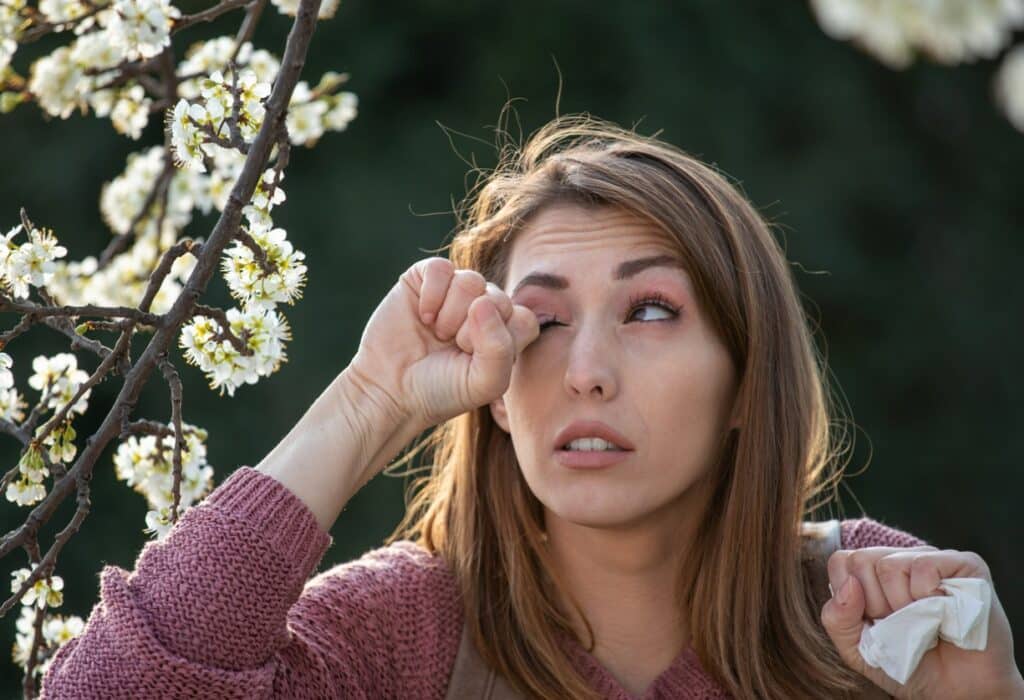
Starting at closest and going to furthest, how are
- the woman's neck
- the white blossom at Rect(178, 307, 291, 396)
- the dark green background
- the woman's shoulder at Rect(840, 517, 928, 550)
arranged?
the white blossom at Rect(178, 307, 291, 396), the woman's neck, the woman's shoulder at Rect(840, 517, 928, 550), the dark green background

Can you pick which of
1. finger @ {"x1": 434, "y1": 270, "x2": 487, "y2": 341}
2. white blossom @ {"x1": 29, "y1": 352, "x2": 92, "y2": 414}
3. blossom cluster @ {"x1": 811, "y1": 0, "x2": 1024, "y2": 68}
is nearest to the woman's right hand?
finger @ {"x1": 434, "y1": 270, "x2": 487, "y2": 341}

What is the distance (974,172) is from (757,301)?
15.3ft

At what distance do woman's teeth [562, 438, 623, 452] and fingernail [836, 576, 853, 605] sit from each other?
0.34m

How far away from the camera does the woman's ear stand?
207 centimetres

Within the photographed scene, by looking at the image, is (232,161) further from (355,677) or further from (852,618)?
(852,618)

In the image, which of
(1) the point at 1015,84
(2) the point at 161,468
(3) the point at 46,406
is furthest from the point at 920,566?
(3) the point at 46,406

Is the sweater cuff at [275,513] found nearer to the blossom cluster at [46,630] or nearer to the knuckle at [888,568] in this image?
the blossom cluster at [46,630]

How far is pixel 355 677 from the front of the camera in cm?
187

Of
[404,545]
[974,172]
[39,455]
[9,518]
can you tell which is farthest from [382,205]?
[39,455]

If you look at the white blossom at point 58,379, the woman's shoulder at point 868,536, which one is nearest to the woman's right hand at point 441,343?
the white blossom at point 58,379

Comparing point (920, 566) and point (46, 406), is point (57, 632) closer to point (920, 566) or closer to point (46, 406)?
point (46, 406)

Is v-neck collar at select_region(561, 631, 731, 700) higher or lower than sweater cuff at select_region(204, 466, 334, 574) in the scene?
lower

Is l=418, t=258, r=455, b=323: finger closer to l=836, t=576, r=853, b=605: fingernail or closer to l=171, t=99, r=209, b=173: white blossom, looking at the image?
l=171, t=99, r=209, b=173: white blossom

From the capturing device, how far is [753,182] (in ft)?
19.5
